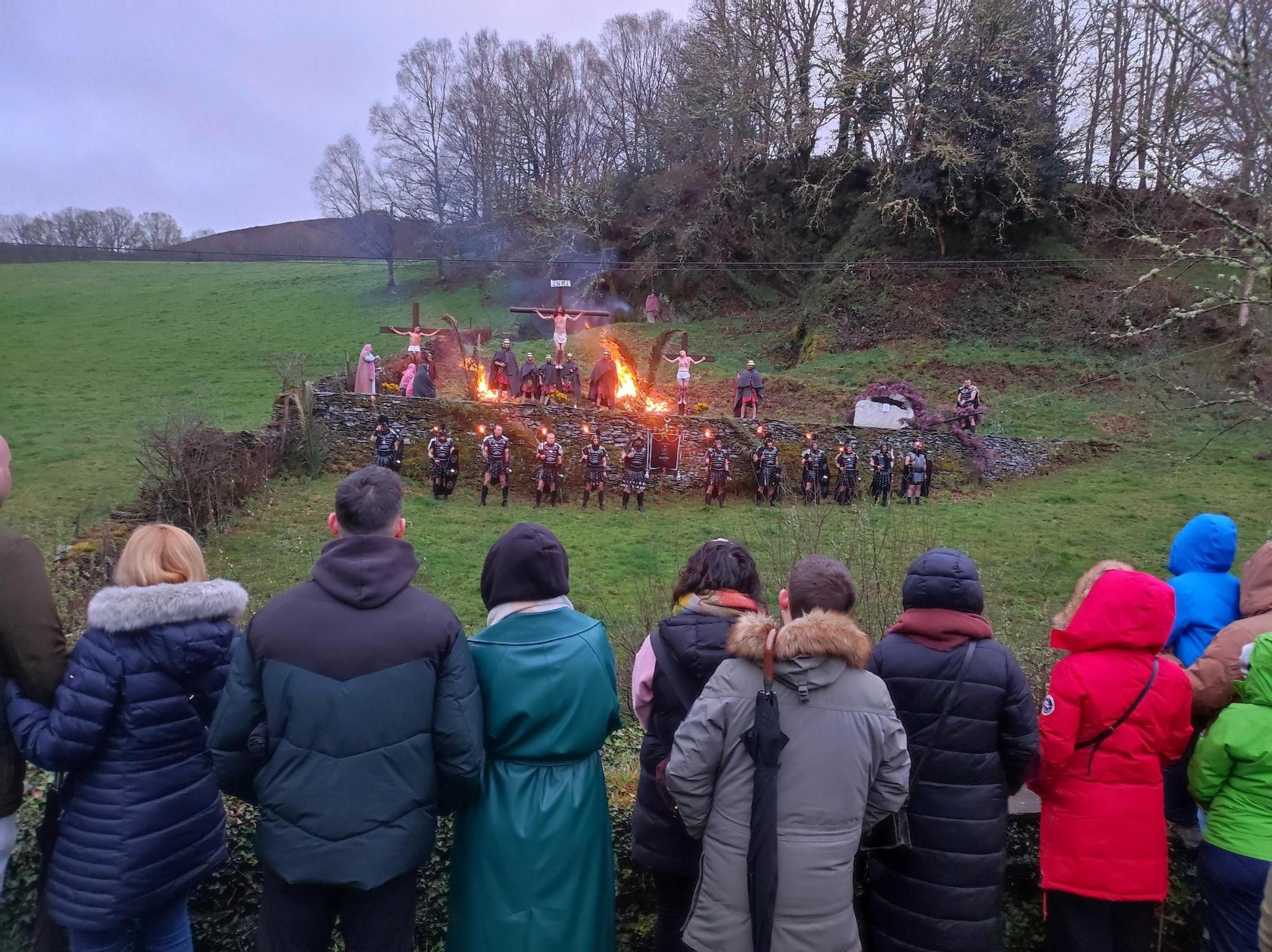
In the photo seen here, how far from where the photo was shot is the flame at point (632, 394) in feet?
67.5

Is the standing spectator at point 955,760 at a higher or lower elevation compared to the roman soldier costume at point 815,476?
higher

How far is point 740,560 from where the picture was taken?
8.71ft

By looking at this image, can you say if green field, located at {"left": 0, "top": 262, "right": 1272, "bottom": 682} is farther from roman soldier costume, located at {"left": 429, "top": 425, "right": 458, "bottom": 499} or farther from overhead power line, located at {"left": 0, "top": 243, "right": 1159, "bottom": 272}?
overhead power line, located at {"left": 0, "top": 243, "right": 1159, "bottom": 272}

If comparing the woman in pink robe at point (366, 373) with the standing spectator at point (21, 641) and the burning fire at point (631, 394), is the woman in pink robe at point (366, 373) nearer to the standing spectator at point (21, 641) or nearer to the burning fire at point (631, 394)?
the burning fire at point (631, 394)

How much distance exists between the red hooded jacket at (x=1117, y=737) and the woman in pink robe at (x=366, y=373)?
19718 mm

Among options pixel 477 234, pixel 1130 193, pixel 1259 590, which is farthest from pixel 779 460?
pixel 477 234

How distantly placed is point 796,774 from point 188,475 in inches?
491

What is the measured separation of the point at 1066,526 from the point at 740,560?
1335 centimetres

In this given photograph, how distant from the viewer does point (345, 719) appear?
2.15 metres

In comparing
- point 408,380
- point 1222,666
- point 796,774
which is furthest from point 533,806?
point 408,380

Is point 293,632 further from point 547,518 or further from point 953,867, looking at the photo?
point 547,518

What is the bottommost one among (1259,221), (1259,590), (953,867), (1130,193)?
(953,867)

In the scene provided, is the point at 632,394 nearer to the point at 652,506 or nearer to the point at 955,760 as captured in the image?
the point at 652,506

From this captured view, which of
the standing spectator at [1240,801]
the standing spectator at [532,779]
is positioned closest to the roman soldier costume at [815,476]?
the standing spectator at [1240,801]
